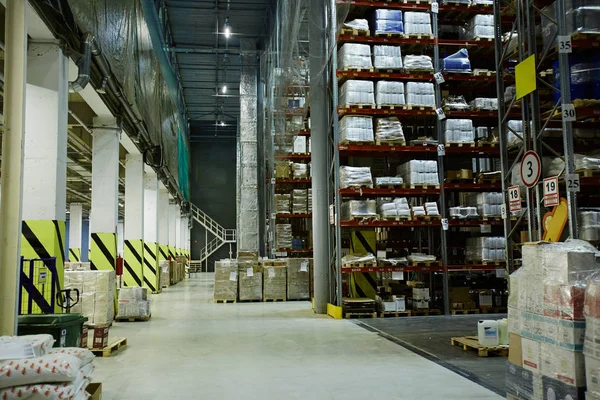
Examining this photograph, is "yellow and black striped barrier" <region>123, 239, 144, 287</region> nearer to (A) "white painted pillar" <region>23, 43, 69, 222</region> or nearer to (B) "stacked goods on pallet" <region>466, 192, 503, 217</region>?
(A) "white painted pillar" <region>23, 43, 69, 222</region>

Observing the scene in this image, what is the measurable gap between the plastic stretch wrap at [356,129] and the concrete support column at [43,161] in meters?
5.01

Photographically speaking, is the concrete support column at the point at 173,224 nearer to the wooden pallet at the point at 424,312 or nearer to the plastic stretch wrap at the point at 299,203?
the plastic stretch wrap at the point at 299,203

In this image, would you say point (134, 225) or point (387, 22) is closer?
point (387, 22)

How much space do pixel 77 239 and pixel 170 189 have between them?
9875 millimetres

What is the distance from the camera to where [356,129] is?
984cm

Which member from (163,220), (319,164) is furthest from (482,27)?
(163,220)

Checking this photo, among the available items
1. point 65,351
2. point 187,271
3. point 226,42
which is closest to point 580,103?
point 65,351

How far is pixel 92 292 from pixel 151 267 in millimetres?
8279

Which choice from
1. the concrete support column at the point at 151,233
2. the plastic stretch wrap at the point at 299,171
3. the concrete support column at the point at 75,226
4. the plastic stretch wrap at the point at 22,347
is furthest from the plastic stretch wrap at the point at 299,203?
the concrete support column at the point at 75,226

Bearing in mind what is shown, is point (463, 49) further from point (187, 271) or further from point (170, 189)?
point (187, 271)

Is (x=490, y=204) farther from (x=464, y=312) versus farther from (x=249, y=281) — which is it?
(x=249, y=281)

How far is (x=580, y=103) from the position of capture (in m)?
6.51

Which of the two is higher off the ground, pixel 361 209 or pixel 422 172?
pixel 422 172

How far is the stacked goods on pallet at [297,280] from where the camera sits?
1355cm
